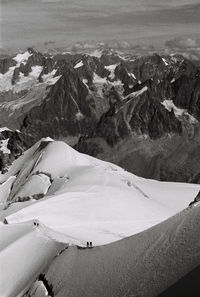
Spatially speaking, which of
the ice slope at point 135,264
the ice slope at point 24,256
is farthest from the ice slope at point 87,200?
the ice slope at point 135,264

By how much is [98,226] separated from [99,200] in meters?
13.9

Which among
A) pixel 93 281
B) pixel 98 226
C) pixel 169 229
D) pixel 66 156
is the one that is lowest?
pixel 66 156

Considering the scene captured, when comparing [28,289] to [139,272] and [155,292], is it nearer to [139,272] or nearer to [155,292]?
[139,272]

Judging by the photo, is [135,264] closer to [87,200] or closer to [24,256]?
[24,256]

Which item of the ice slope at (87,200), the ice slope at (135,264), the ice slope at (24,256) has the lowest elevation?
the ice slope at (87,200)

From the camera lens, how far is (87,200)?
7412 centimetres

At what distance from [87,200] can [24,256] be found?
35.2 m

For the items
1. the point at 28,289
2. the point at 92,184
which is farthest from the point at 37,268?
the point at 92,184

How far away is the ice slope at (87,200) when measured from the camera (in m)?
60.4

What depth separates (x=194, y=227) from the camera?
2948 cm

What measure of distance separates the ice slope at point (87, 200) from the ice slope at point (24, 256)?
3962mm

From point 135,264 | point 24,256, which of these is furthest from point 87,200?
point 135,264

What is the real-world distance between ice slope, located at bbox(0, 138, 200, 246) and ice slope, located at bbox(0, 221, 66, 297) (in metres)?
3.96

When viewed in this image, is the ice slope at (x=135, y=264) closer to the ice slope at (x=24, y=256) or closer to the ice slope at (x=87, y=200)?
the ice slope at (x=24, y=256)
